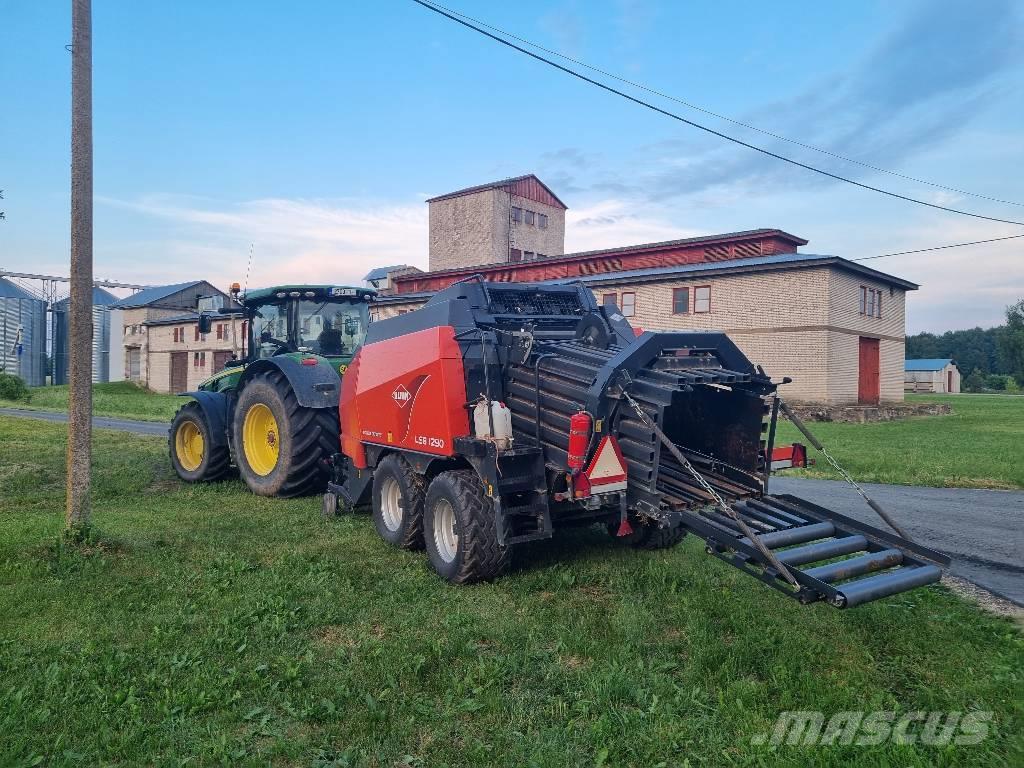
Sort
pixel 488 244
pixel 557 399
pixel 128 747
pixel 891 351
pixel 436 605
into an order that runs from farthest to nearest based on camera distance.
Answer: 1. pixel 488 244
2. pixel 891 351
3. pixel 557 399
4. pixel 436 605
5. pixel 128 747

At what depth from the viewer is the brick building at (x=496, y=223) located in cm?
4525

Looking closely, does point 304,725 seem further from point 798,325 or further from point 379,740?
point 798,325

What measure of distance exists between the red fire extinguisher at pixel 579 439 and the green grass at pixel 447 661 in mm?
1112

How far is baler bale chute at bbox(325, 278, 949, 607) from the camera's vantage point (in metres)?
4.91

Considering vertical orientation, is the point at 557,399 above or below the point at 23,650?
above

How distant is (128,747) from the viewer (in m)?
3.58

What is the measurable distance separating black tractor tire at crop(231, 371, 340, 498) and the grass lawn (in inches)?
320

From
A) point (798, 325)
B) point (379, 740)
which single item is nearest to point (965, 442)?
point (798, 325)

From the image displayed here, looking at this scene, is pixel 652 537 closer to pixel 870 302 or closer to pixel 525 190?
pixel 870 302

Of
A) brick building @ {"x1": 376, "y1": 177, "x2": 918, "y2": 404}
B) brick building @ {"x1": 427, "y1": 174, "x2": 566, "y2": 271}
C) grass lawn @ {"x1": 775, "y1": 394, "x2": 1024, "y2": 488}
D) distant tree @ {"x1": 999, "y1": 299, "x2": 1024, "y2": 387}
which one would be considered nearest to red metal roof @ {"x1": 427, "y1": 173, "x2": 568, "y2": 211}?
brick building @ {"x1": 427, "y1": 174, "x2": 566, "y2": 271}

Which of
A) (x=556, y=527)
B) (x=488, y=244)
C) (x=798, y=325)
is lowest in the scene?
(x=556, y=527)

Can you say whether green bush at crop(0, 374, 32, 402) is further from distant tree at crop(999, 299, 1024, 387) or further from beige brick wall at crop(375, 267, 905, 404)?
distant tree at crop(999, 299, 1024, 387)

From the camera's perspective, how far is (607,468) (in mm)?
5445

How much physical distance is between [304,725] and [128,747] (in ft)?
2.72
